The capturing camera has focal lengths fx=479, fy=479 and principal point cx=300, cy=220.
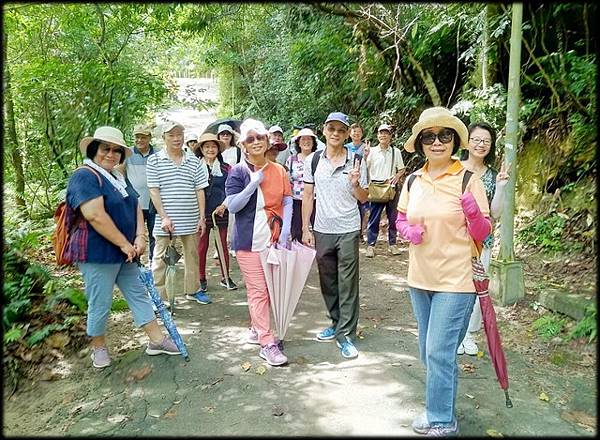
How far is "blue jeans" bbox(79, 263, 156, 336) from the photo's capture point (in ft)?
12.0

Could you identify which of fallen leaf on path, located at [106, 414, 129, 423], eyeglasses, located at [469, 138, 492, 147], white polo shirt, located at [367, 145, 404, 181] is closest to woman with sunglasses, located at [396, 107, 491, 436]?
eyeglasses, located at [469, 138, 492, 147]

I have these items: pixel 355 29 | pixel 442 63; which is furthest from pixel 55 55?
pixel 442 63

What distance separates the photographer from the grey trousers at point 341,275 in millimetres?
3945

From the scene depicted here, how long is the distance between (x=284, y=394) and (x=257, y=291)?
0.85 meters

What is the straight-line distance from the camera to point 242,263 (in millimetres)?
3881

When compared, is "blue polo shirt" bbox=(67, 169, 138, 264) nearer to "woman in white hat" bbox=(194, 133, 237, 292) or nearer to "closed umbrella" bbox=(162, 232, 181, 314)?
"closed umbrella" bbox=(162, 232, 181, 314)

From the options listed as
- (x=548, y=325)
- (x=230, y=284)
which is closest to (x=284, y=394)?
(x=548, y=325)

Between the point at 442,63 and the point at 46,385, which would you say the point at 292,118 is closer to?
the point at 442,63

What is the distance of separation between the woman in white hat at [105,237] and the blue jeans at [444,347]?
221 centimetres

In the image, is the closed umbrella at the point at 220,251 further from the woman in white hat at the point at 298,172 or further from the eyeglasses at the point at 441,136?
the eyeglasses at the point at 441,136

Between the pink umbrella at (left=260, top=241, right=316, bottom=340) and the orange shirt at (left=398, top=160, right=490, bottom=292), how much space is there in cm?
131

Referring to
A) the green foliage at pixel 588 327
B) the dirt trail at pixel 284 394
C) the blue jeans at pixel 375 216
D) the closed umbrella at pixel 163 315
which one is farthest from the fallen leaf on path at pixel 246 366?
the blue jeans at pixel 375 216

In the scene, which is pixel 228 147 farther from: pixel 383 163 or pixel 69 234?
pixel 69 234

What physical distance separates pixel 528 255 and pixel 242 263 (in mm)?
3749
